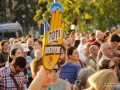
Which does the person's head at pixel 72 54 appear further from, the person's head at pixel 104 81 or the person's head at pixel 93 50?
the person's head at pixel 104 81

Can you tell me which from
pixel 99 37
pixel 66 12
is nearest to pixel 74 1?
pixel 66 12

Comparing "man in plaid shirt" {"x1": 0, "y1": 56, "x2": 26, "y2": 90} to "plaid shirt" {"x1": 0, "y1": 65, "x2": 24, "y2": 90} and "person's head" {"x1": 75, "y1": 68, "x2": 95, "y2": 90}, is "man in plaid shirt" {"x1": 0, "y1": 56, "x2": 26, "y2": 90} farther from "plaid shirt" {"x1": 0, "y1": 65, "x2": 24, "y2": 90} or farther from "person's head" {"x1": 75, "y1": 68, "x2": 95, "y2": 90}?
"person's head" {"x1": 75, "y1": 68, "x2": 95, "y2": 90}

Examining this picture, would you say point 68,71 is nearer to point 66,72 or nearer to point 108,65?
point 66,72

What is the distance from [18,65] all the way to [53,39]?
3456 millimetres

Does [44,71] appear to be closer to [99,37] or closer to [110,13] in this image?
[99,37]

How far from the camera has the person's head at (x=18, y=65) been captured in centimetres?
795

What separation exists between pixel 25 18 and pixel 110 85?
67830mm

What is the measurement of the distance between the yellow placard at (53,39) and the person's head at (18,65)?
3348mm

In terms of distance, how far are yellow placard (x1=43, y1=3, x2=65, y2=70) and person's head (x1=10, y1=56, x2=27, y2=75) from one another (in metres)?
3.35

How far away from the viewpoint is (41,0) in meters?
34.2

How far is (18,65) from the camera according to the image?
314 inches

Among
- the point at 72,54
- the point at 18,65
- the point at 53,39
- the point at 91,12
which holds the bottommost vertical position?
the point at 18,65

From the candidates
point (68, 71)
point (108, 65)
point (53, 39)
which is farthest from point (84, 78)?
point (53, 39)

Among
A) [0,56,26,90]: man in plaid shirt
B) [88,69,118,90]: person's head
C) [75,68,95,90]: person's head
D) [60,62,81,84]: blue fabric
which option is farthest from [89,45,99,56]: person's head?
[88,69,118,90]: person's head
